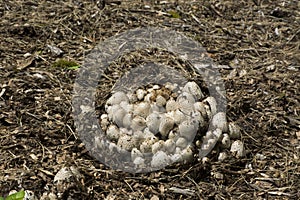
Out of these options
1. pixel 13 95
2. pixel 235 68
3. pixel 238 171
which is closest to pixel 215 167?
pixel 238 171

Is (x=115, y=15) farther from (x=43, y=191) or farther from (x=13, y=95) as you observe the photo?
(x=43, y=191)

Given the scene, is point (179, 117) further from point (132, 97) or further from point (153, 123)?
point (132, 97)

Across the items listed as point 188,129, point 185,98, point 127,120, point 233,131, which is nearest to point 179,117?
point 188,129

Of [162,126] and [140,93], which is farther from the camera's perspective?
[140,93]

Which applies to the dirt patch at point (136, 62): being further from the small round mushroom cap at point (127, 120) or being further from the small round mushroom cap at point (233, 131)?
the small round mushroom cap at point (127, 120)

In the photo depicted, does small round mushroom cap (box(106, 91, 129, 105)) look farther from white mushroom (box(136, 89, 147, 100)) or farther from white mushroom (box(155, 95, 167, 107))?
white mushroom (box(155, 95, 167, 107))

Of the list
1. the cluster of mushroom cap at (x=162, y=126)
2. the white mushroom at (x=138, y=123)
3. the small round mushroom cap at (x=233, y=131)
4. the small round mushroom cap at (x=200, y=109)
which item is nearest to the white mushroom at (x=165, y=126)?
the cluster of mushroom cap at (x=162, y=126)
